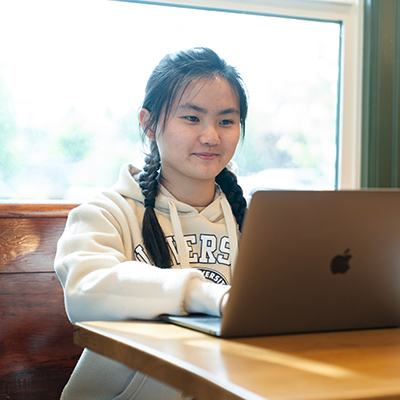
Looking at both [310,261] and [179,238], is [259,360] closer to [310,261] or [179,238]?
[310,261]

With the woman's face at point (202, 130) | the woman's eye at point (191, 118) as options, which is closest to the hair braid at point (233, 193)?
the woman's face at point (202, 130)

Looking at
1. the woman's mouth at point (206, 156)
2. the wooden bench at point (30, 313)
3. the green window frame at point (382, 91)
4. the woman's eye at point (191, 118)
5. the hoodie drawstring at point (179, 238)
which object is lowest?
the wooden bench at point (30, 313)

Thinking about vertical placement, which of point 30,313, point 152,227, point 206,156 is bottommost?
point 30,313

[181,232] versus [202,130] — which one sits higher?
[202,130]

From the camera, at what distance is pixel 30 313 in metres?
1.51

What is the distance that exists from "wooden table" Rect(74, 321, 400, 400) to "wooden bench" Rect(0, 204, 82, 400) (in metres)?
0.72

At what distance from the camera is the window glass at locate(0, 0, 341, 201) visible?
1984mm

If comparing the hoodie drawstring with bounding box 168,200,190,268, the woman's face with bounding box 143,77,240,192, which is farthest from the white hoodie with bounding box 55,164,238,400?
the woman's face with bounding box 143,77,240,192

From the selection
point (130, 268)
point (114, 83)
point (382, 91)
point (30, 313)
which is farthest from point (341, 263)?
point (382, 91)

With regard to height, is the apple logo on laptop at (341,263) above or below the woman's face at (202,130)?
below

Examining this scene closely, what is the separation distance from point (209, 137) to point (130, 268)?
0.47m

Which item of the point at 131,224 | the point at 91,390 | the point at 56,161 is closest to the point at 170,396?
the point at 91,390

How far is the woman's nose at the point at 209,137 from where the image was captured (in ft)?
4.38

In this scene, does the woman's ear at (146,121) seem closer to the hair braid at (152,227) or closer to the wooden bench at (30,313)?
the hair braid at (152,227)
